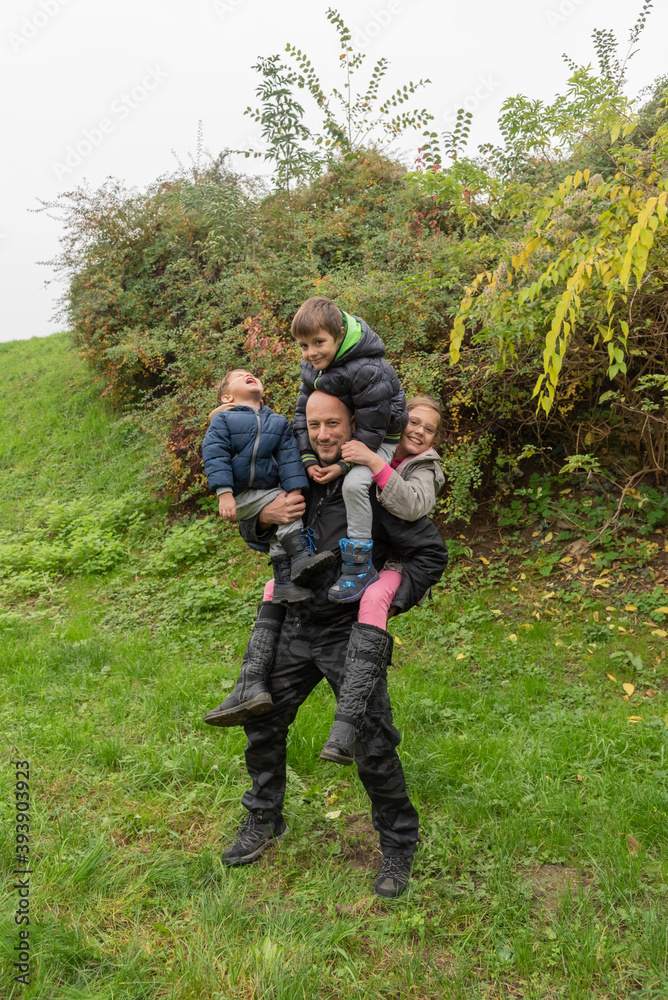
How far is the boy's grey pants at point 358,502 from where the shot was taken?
2547 millimetres

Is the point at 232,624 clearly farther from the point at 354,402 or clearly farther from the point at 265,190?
the point at 265,190

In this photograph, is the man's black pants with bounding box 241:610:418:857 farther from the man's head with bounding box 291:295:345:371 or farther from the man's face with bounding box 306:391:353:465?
the man's head with bounding box 291:295:345:371

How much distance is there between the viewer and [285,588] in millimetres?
2729

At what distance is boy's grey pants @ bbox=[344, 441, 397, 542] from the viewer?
100 inches

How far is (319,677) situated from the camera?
290 centimetres

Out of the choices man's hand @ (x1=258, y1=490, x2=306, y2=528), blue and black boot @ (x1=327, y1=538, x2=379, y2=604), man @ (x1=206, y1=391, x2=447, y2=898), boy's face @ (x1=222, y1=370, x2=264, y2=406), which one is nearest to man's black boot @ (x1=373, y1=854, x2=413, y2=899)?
man @ (x1=206, y1=391, x2=447, y2=898)

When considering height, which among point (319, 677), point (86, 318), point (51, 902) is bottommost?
point (51, 902)

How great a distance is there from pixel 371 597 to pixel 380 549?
0.28 meters

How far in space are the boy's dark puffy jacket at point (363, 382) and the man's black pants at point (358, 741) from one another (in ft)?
2.73

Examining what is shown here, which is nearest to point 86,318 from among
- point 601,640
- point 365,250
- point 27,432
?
point 27,432

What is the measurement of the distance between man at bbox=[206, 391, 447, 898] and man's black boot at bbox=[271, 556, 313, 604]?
0.18 feet

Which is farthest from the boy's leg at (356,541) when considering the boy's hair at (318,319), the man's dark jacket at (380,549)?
the boy's hair at (318,319)

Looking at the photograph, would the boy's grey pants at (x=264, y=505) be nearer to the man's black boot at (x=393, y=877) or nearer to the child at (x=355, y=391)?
the child at (x=355, y=391)

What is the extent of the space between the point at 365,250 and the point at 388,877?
6718mm
